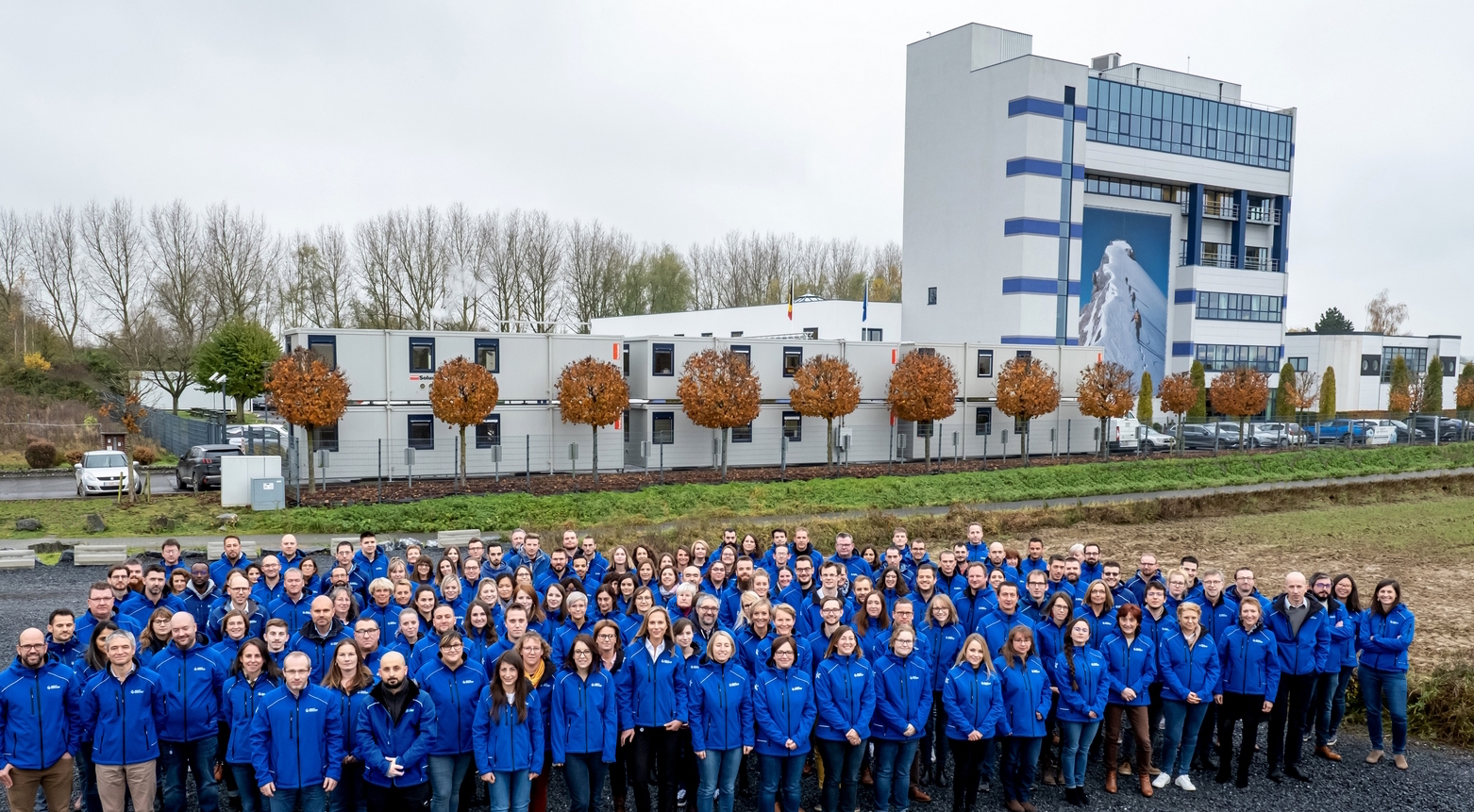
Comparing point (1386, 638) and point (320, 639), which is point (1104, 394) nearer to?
point (1386, 638)

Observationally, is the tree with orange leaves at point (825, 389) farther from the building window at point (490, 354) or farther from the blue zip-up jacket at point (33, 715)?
the blue zip-up jacket at point (33, 715)

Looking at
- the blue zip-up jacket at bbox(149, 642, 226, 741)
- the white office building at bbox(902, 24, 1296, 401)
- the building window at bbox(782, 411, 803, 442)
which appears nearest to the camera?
the blue zip-up jacket at bbox(149, 642, 226, 741)

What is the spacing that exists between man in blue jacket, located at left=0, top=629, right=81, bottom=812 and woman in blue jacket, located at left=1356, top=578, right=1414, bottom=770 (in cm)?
1108

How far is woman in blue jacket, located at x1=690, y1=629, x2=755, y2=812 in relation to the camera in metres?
7.68

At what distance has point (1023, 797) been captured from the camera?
8.40 meters

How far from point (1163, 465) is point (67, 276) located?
2406 inches

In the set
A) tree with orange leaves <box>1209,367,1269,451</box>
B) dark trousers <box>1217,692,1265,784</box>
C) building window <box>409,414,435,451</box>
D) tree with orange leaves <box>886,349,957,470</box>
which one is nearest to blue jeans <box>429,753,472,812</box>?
dark trousers <box>1217,692,1265,784</box>

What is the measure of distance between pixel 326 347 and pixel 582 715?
2340 centimetres

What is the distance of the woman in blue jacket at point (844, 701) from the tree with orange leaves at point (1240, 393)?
139ft

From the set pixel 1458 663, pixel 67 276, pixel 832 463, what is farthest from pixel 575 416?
pixel 67 276

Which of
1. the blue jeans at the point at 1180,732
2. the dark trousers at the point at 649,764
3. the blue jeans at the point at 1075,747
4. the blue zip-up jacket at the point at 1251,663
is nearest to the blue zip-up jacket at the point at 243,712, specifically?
the dark trousers at the point at 649,764

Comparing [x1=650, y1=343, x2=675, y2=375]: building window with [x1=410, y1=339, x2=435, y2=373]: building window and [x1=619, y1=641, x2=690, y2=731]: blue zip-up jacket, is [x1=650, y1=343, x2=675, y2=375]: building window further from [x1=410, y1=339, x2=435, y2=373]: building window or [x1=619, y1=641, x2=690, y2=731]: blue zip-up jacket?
[x1=619, y1=641, x2=690, y2=731]: blue zip-up jacket

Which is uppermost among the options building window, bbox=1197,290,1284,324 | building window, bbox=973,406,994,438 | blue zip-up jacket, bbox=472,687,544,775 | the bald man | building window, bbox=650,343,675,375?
building window, bbox=1197,290,1284,324

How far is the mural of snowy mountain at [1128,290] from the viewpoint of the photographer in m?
53.3
